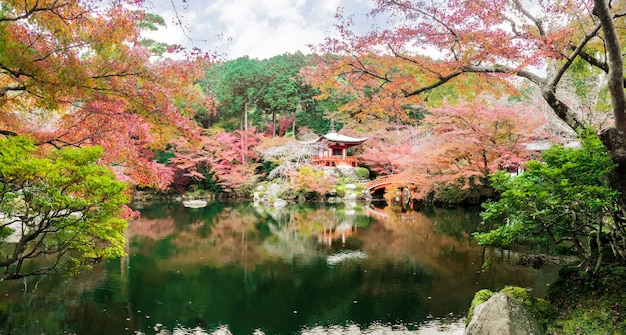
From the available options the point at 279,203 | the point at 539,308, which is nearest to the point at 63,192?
the point at 539,308

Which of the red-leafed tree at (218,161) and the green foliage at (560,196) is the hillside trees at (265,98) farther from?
the green foliage at (560,196)

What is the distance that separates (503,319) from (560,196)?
1.13m

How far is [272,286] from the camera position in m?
6.43

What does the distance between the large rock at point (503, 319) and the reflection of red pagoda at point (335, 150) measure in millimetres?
20435

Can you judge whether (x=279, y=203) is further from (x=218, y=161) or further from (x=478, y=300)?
(x=478, y=300)

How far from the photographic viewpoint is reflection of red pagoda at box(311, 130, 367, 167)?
23922mm

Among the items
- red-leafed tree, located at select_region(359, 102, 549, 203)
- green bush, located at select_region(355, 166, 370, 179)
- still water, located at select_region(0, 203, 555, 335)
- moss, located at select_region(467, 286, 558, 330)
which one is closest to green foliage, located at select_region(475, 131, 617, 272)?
moss, located at select_region(467, 286, 558, 330)

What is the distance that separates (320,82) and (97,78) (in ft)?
10.2

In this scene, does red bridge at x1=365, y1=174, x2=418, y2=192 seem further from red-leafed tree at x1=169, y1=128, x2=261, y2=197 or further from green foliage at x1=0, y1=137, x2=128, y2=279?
green foliage at x1=0, y1=137, x2=128, y2=279

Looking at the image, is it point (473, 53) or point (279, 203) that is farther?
point (279, 203)

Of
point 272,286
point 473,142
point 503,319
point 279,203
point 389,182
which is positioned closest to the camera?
point 503,319

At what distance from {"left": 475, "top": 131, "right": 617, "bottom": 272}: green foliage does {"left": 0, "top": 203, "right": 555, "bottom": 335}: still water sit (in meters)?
1.72

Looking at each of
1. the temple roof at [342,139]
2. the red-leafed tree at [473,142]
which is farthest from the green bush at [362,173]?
the red-leafed tree at [473,142]

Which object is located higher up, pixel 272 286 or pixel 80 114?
pixel 80 114
